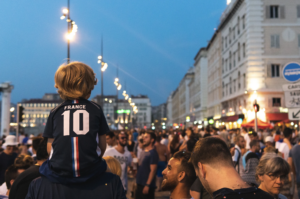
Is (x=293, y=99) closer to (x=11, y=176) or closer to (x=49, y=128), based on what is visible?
(x=11, y=176)

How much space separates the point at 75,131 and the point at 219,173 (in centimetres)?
112

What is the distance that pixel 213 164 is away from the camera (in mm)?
2582

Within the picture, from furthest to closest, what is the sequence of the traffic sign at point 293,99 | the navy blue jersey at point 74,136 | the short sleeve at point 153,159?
the traffic sign at point 293,99 → the short sleeve at point 153,159 → the navy blue jersey at point 74,136

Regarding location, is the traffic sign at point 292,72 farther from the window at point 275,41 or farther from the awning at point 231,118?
the awning at point 231,118

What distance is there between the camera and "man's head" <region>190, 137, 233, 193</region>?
8.43ft

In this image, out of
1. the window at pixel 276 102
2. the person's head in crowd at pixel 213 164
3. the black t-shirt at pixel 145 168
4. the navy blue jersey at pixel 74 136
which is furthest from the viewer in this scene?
the window at pixel 276 102

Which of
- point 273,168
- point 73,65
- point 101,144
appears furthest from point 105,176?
point 273,168

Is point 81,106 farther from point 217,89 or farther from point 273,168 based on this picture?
point 217,89

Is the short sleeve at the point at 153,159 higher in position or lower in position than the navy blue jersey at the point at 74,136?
lower

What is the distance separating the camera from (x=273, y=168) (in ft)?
15.1

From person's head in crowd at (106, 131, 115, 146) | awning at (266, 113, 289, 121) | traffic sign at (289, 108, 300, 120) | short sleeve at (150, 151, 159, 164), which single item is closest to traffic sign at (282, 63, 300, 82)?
traffic sign at (289, 108, 300, 120)

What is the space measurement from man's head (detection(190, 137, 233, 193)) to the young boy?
767 millimetres

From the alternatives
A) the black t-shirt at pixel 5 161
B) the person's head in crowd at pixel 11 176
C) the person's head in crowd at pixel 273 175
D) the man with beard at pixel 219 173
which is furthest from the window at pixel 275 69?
the man with beard at pixel 219 173

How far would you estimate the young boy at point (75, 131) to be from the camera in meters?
2.64
